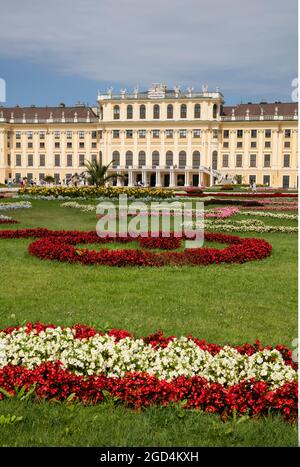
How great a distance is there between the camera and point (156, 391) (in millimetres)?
3938

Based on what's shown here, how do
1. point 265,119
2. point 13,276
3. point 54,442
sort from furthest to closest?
point 265,119
point 13,276
point 54,442

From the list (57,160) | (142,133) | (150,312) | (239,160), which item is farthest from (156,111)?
(150,312)

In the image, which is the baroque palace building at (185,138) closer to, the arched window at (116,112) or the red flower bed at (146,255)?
the arched window at (116,112)

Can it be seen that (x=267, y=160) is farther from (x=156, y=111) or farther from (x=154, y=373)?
(x=154, y=373)

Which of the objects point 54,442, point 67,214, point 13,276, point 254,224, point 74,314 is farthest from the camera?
point 67,214

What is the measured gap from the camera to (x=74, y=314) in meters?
6.25

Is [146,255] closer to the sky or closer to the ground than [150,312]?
closer to the sky

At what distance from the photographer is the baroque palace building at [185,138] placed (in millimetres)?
58188

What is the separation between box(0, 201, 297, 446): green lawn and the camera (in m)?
3.54

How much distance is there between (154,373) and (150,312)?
2262mm

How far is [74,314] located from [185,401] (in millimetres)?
2666

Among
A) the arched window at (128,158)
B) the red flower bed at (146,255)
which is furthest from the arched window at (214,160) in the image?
the red flower bed at (146,255)
